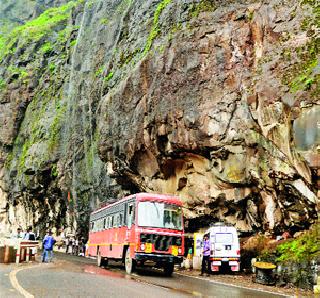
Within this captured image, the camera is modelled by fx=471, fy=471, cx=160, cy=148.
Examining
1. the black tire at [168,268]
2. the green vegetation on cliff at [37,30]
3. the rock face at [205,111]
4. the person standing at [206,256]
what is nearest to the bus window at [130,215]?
the black tire at [168,268]

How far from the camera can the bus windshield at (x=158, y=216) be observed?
62.4ft

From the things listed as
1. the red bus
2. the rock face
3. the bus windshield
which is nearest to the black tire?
the red bus

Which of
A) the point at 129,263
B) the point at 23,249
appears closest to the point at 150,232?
the point at 129,263

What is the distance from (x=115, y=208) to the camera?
22.8 m

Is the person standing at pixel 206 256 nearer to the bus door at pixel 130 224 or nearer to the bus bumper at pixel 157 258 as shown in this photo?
the bus bumper at pixel 157 258

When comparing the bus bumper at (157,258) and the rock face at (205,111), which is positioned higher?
the rock face at (205,111)

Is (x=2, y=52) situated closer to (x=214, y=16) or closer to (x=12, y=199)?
(x=12, y=199)

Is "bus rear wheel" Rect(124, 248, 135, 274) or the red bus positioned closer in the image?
the red bus

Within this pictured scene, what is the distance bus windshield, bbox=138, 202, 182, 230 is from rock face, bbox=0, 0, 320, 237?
4.56 m

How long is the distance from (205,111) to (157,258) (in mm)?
8518

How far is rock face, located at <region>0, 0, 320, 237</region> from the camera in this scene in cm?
1950

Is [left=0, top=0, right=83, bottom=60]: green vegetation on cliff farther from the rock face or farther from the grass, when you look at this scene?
the grass

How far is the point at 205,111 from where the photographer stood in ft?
78.2

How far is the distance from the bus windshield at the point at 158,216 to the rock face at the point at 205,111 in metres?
4.56
